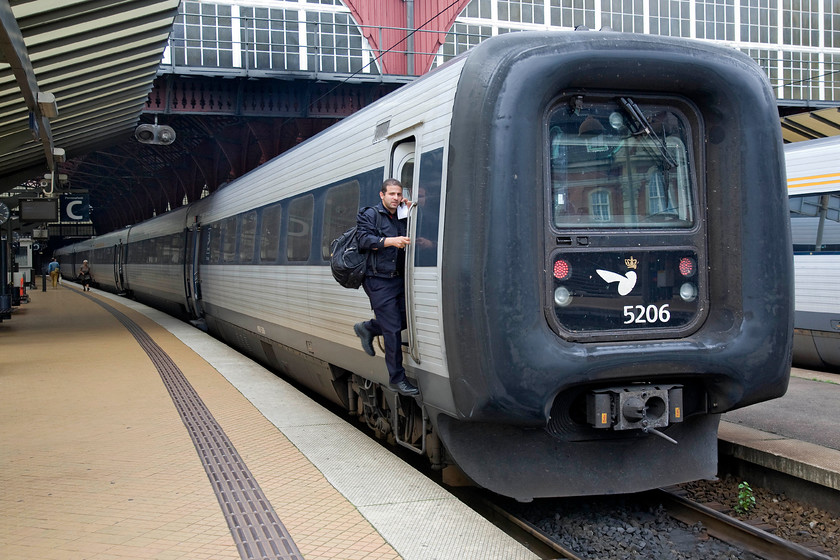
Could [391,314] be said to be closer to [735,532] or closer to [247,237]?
[735,532]

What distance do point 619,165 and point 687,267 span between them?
77 centimetres

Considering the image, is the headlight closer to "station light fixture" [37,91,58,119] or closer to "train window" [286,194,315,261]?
"train window" [286,194,315,261]

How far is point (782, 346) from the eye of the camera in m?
5.34

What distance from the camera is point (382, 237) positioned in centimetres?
566

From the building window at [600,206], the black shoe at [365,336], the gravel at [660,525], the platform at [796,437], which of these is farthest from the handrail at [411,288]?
the platform at [796,437]

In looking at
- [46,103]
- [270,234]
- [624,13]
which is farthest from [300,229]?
[624,13]

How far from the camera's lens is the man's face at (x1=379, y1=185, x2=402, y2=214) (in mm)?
5598

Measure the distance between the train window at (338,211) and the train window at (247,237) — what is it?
12.4ft

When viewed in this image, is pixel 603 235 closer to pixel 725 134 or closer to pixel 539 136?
pixel 539 136

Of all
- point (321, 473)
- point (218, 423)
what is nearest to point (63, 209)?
point (218, 423)

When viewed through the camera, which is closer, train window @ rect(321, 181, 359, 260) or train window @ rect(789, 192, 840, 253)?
train window @ rect(321, 181, 359, 260)

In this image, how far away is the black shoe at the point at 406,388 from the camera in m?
5.64

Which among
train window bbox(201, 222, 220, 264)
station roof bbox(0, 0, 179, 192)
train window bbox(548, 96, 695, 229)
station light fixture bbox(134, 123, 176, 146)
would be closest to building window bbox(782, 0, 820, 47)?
station light fixture bbox(134, 123, 176, 146)

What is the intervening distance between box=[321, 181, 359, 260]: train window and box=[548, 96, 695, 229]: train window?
2.17 m
